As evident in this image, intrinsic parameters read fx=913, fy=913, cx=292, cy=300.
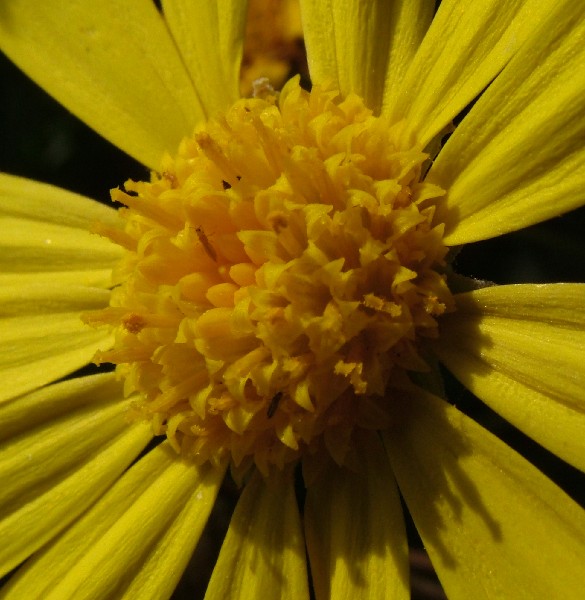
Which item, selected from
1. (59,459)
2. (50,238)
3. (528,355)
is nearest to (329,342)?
(528,355)

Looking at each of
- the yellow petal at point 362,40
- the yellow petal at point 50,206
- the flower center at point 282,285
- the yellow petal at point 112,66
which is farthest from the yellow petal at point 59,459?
the yellow petal at point 362,40

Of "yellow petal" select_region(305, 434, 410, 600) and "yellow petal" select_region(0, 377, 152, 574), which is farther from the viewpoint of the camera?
"yellow petal" select_region(0, 377, 152, 574)

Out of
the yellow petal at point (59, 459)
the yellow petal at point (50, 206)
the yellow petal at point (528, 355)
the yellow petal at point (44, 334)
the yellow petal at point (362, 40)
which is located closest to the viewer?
the yellow petal at point (528, 355)

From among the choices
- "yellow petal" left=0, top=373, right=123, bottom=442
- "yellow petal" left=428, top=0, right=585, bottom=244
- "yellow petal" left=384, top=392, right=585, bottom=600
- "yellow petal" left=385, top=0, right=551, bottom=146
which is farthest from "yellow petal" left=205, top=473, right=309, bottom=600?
"yellow petal" left=385, top=0, right=551, bottom=146

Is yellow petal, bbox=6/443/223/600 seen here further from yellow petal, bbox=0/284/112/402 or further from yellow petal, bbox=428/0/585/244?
yellow petal, bbox=428/0/585/244

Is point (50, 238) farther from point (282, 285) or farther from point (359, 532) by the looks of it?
point (359, 532)

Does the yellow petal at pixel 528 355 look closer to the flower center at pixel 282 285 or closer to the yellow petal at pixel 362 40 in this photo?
the flower center at pixel 282 285

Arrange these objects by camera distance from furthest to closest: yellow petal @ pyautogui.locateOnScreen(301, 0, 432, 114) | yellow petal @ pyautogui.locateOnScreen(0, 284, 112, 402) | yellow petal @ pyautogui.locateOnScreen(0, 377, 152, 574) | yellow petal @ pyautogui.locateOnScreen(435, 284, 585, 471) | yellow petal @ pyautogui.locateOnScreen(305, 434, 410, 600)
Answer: yellow petal @ pyautogui.locateOnScreen(0, 284, 112, 402) → yellow petal @ pyautogui.locateOnScreen(0, 377, 152, 574) → yellow petal @ pyautogui.locateOnScreen(301, 0, 432, 114) → yellow petal @ pyautogui.locateOnScreen(305, 434, 410, 600) → yellow petal @ pyautogui.locateOnScreen(435, 284, 585, 471)

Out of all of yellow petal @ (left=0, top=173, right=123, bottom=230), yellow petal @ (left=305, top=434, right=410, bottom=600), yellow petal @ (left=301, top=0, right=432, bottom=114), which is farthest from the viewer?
yellow petal @ (left=0, top=173, right=123, bottom=230)
